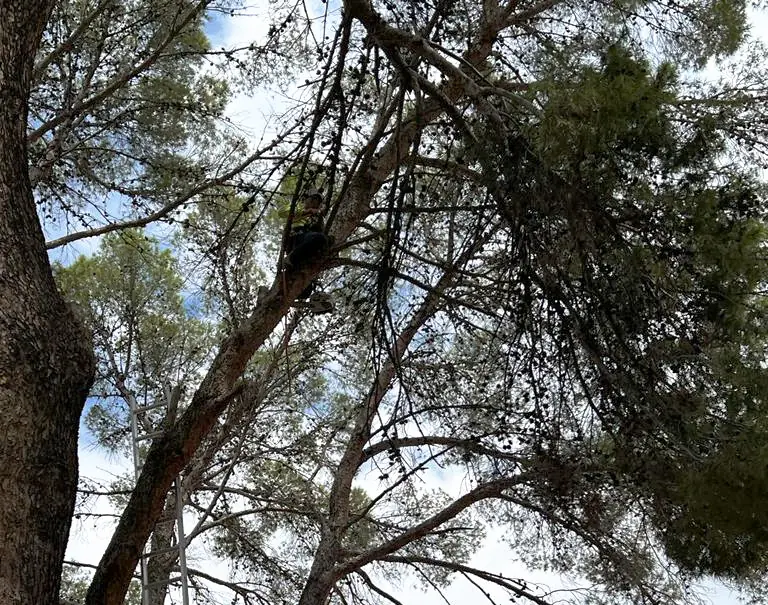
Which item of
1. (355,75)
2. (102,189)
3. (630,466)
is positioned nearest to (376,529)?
(102,189)

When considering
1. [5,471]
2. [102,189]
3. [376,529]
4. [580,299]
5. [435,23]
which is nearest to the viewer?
[5,471]

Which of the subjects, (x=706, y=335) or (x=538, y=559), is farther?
(x=538, y=559)

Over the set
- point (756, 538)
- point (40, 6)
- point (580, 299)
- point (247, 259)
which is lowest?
point (756, 538)

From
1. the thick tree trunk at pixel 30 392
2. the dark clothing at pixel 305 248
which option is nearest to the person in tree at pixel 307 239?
the dark clothing at pixel 305 248

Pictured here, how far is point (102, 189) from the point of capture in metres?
6.76

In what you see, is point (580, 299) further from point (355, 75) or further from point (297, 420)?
point (297, 420)

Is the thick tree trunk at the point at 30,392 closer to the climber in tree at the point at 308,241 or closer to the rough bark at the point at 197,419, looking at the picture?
the rough bark at the point at 197,419

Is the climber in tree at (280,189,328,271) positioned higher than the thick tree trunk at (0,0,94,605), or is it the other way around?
the climber in tree at (280,189,328,271)

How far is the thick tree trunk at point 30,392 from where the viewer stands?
2.70 meters

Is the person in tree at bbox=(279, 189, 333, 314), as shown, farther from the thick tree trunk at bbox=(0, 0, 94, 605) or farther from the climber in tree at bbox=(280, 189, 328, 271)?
the thick tree trunk at bbox=(0, 0, 94, 605)

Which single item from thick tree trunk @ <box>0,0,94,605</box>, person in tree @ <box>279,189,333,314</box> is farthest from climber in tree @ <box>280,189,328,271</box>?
thick tree trunk @ <box>0,0,94,605</box>

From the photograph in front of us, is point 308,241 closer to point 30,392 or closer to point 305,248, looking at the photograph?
point 305,248

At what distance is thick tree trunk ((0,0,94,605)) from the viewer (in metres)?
2.70

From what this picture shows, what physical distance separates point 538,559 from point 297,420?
2.75 m
